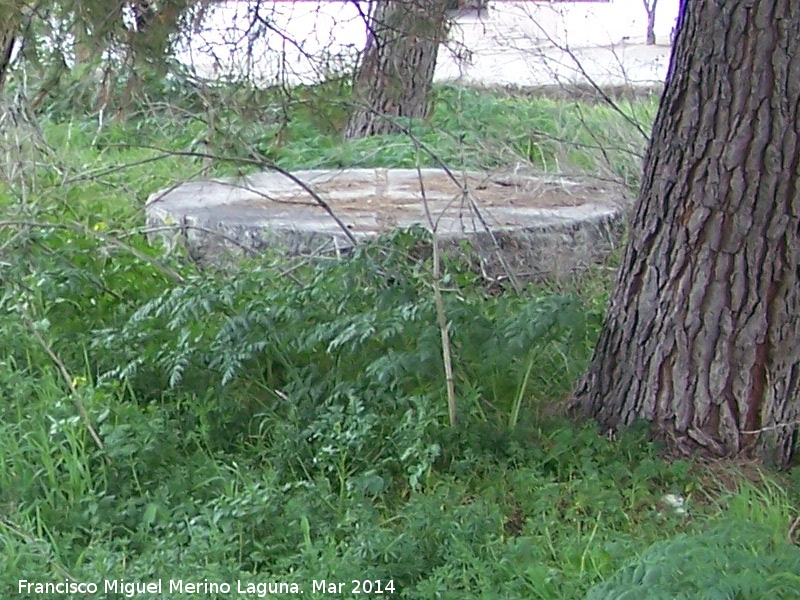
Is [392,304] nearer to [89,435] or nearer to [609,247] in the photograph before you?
[89,435]

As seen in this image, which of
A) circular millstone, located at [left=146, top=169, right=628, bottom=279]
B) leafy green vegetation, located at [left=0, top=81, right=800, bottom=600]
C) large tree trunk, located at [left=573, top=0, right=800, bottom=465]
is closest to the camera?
leafy green vegetation, located at [left=0, top=81, right=800, bottom=600]

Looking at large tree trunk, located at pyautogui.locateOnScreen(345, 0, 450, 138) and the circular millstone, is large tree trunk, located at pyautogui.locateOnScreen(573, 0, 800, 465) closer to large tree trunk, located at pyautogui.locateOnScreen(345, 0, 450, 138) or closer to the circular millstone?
large tree trunk, located at pyautogui.locateOnScreen(345, 0, 450, 138)

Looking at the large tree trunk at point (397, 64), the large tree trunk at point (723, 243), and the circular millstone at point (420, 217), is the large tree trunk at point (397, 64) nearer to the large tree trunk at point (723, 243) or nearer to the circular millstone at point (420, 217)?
the circular millstone at point (420, 217)

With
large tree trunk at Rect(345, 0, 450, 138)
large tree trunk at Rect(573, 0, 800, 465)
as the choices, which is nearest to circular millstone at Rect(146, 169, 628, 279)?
large tree trunk at Rect(345, 0, 450, 138)

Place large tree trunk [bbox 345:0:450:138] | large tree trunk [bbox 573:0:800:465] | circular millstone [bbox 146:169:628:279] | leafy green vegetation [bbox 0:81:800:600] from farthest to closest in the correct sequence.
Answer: circular millstone [bbox 146:169:628:279]
large tree trunk [bbox 345:0:450:138]
large tree trunk [bbox 573:0:800:465]
leafy green vegetation [bbox 0:81:800:600]

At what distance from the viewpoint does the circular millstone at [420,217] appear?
5.19m

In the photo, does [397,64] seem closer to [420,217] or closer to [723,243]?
[420,217]

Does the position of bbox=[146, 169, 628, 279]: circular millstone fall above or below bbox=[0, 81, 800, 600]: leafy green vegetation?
above

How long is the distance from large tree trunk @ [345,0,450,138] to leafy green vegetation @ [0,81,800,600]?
539 mm

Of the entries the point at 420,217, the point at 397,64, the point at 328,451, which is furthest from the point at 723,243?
the point at 397,64

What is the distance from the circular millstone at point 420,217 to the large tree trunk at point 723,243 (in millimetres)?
1274

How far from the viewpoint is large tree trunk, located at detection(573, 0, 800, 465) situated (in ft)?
10.2

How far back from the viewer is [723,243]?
3197 millimetres

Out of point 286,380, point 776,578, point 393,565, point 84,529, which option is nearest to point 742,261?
point 776,578
